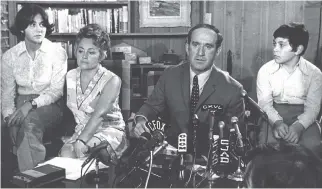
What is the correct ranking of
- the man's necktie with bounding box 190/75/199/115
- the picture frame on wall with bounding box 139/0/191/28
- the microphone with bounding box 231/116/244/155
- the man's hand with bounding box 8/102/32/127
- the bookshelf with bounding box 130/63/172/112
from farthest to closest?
the picture frame on wall with bounding box 139/0/191/28, the bookshelf with bounding box 130/63/172/112, the man's hand with bounding box 8/102/32/127, the man's necktie with bounding box 190/75/199/115, the microphone with bounding box 231/116/244/155

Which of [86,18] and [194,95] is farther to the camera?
[86,18]

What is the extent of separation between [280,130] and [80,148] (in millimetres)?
954

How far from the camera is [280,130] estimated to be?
5.82 ft

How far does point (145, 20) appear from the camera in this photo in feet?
10.8

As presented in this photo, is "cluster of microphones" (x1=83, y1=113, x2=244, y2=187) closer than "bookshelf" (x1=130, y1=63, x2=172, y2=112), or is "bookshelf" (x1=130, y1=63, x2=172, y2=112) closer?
"cluster of microphones" (x1=83, y1=113, x2=244, y2=187)

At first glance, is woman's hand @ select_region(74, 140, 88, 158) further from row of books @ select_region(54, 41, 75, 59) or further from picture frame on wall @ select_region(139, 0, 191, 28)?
picture frame on wall @ select_region(139, 0, 191, 28)

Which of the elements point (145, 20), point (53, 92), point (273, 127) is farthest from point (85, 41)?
point (145, 20)

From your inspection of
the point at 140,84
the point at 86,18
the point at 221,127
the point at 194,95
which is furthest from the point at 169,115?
the point at 86,18

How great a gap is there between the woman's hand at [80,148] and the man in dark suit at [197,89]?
0.74 ft

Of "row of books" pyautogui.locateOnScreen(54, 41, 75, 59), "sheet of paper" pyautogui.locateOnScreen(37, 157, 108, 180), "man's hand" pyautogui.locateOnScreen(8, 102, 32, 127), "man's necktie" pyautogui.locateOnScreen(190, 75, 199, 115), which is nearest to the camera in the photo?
"sheet of paper" pyautogui.locateOnScreen(37, 157, 108, 180)

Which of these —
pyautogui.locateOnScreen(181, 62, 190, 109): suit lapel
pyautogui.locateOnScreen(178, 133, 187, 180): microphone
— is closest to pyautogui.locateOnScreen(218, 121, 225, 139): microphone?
pyautogui.locateOnScreen(178, 133, 187, 180): microphone

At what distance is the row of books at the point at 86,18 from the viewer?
3029 millimetres

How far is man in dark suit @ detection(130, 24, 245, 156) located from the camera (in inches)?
66.2

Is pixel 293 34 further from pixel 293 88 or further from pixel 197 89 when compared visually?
pixel 197 89
